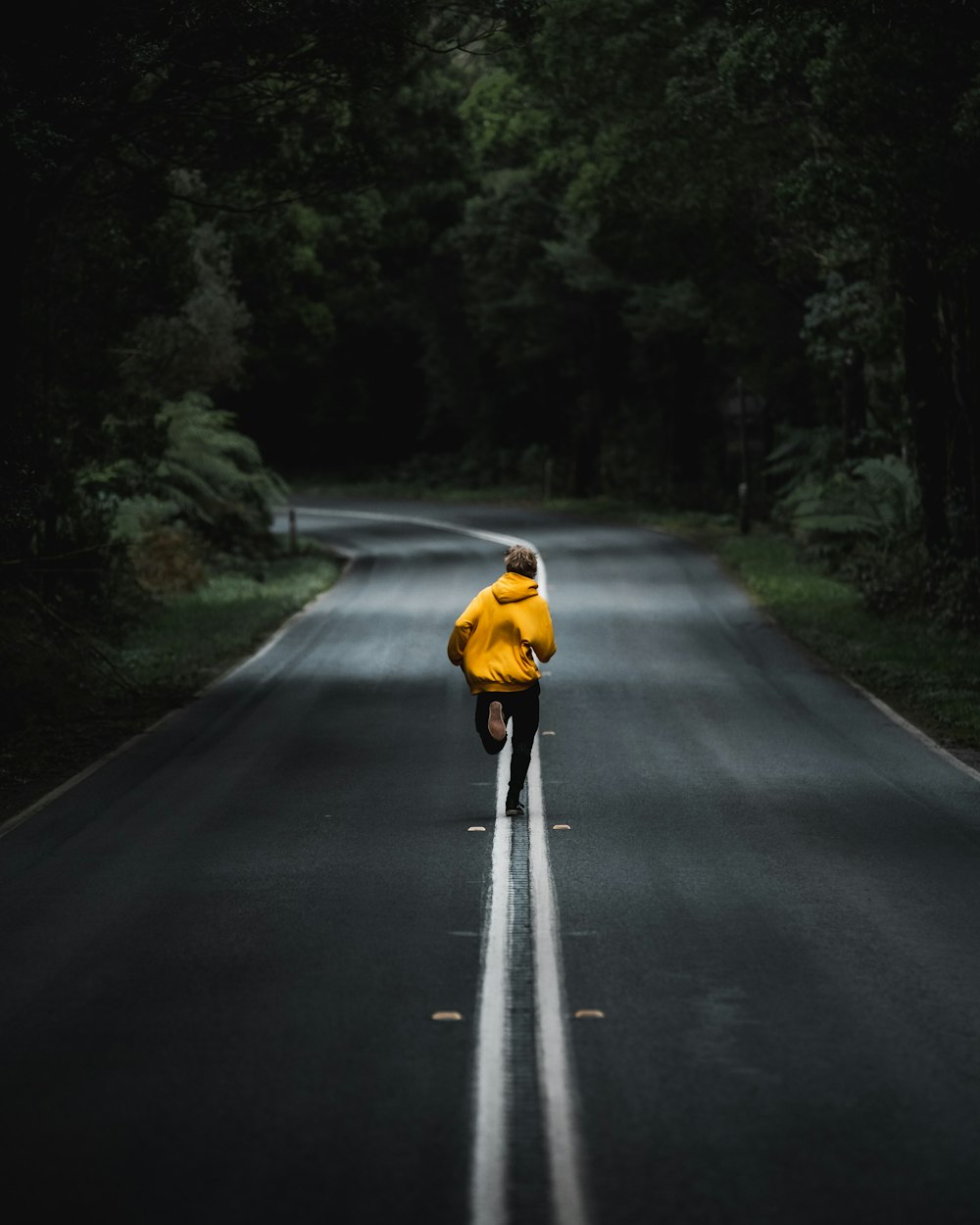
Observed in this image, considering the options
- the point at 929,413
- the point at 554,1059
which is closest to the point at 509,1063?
the point at 554,1059

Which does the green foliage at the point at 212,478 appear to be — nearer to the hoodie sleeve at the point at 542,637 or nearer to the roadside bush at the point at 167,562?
the roadside bush at the point at 167,562

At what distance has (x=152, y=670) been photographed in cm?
2022

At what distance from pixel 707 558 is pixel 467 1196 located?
29931 millimetres

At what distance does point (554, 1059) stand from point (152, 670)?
1447 centimetres

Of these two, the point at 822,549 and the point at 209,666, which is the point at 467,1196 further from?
the point at 822,549

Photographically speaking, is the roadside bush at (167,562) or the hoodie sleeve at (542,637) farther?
the roadside bush at (167,562)

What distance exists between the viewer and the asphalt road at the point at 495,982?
539cm

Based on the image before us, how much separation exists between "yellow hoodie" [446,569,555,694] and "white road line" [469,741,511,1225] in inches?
69.6

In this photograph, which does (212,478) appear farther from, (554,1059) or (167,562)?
(554,1059)

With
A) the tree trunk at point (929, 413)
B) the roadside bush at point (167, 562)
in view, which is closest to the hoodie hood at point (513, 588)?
the tree trunk at point (929, 413)

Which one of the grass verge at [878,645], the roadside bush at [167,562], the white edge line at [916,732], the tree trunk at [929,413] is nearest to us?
the white edge line at [916,732]

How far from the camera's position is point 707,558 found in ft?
114

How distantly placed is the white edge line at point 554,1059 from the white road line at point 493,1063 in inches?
5.9

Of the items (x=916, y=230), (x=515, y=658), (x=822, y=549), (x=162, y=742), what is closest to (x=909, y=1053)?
(x=515, y=658)
